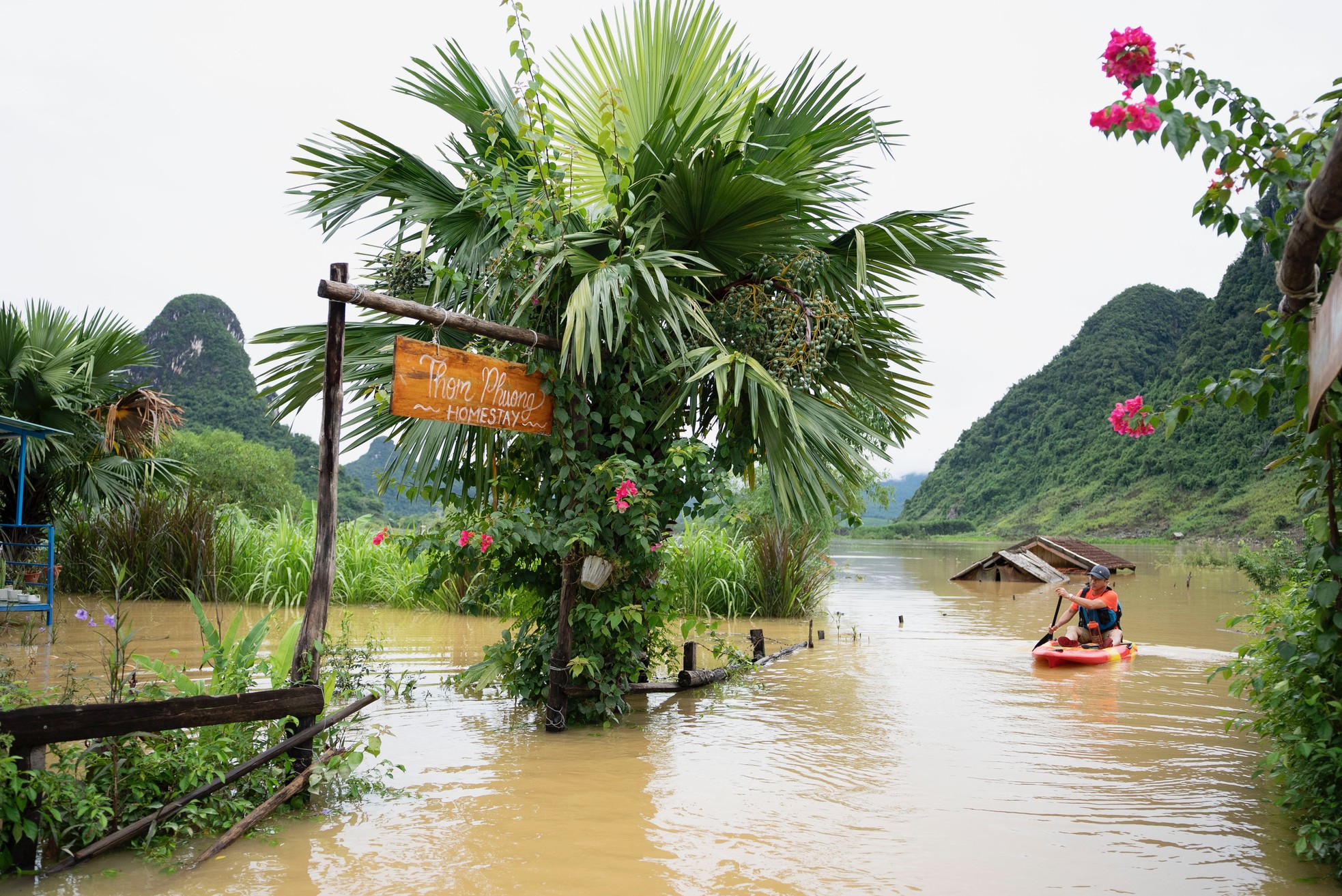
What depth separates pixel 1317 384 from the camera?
289cm

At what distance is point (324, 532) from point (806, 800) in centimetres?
284

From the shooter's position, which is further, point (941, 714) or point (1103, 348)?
point (1103, 348)

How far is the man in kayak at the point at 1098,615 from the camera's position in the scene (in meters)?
10.3

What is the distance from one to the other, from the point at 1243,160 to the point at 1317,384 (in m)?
1.06

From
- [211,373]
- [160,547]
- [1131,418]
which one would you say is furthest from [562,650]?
[211,373]

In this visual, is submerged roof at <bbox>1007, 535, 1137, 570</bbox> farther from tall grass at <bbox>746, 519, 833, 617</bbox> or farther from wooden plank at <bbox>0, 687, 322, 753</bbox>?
wooden plank at <bbox>0, 687, 322, 753</bbox>

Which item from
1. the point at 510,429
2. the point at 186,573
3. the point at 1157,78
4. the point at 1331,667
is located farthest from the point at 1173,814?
the point at 186,573

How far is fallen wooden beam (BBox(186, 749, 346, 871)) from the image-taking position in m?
3.82

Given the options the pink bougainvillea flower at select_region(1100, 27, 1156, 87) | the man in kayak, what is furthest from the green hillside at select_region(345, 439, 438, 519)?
the pink bougainvillea flower at select_region(1100, 27, 1156, 87)

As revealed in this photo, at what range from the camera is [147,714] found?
12.1 feet

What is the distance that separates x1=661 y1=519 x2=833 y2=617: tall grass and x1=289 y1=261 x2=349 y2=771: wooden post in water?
7525 millimetres

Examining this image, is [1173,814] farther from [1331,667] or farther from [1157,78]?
[1157,78]

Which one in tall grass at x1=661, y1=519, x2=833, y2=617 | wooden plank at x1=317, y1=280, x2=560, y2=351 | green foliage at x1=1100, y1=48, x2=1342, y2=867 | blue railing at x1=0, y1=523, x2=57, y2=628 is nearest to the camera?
green foliage at x1=1100, y1=48, x2=1342, y2=867

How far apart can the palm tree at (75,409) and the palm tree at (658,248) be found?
7.29 metres
